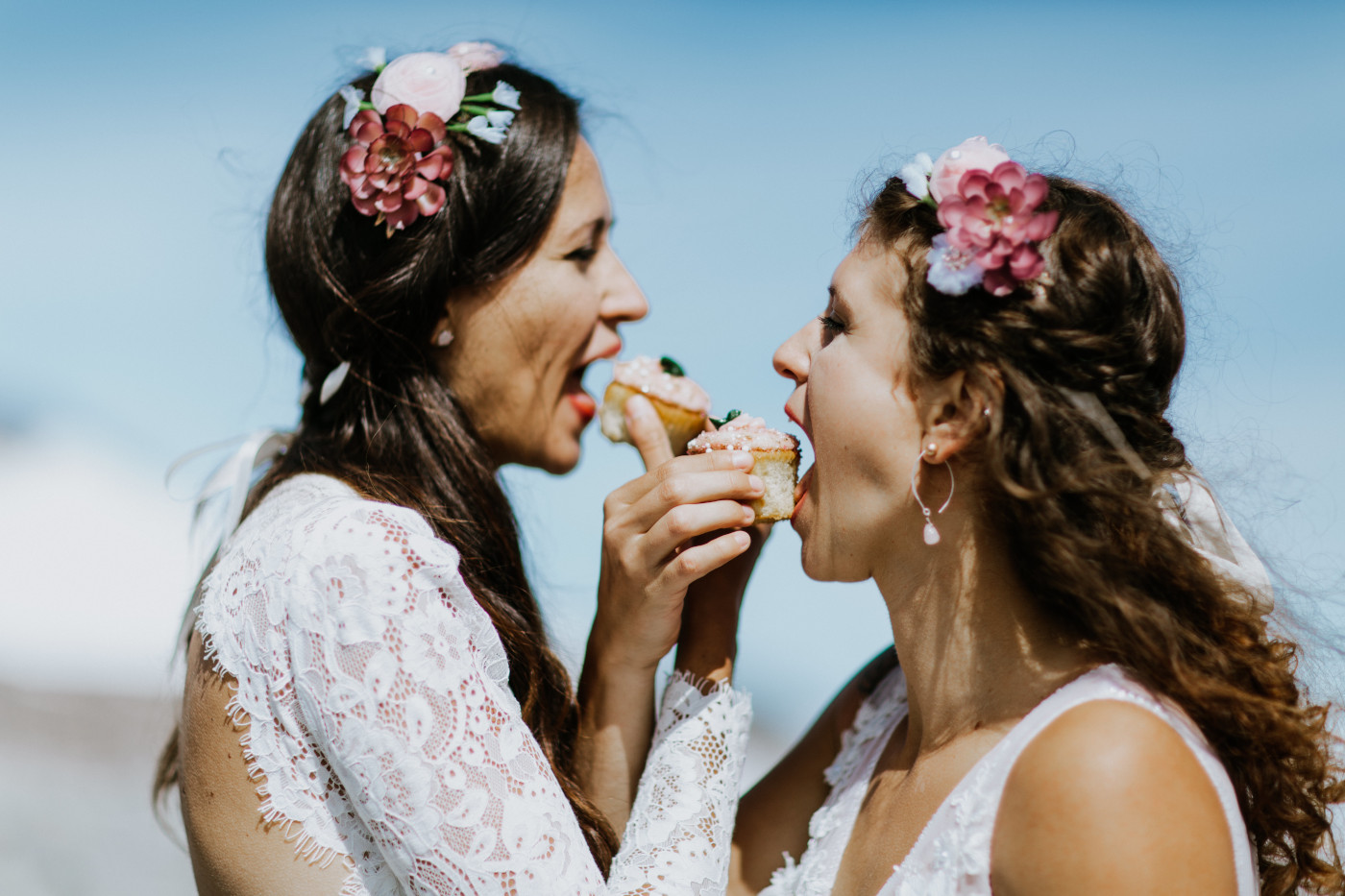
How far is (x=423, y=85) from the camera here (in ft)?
12.6

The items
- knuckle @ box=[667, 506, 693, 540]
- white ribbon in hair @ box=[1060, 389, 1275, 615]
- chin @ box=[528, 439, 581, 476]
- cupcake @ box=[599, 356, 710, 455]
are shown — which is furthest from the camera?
chin @ box=[528, 439, 581, 476]

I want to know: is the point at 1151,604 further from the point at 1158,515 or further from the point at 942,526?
the point at 942,526

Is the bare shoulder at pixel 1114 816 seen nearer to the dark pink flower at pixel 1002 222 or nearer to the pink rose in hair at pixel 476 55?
the dark pink flower at pixel 1002 222

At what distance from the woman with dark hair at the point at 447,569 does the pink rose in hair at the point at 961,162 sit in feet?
3.52

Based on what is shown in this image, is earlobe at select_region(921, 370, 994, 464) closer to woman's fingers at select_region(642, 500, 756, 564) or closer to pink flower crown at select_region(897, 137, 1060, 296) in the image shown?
pink flower crown at select_region(897, 137, 1060, 296)

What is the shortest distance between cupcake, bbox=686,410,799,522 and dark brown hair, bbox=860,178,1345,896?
2.27 feet

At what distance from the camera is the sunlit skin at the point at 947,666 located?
239 centimetres

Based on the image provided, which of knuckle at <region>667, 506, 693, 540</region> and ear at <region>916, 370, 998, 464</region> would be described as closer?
ear at <region>916, 370, 998, 464</region>

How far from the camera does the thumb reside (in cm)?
401

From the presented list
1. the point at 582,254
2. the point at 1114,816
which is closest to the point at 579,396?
the point at 582,254

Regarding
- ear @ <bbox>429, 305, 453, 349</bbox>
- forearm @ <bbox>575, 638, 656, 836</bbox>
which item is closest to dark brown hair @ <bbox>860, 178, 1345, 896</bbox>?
forearm @ <bbox>575, 638, 656, 836</bbox>

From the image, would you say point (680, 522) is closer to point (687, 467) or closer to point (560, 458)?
point (687, 467)

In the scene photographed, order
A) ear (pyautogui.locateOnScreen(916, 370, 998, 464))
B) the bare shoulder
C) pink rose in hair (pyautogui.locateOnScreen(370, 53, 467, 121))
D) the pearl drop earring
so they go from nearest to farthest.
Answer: the bare shoulder
ear (pyautogui.locateOnScreen(916, 370, 998, 464))
the pearl drop earring
pink rose in hair (pyautogui.locateOnScreen(370, 53, 467, 121))

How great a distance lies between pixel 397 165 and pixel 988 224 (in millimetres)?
2135
